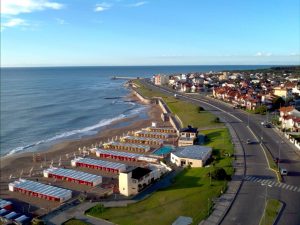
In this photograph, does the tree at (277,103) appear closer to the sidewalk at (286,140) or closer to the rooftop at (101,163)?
the sidewalk at (286,140)

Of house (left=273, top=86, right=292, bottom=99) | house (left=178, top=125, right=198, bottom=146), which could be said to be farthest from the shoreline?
house (left=273, top=86, right=292, bottom=99)

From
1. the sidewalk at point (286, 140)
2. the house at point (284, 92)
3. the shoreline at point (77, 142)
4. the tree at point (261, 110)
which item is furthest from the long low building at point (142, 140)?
the house at point (284, 92)

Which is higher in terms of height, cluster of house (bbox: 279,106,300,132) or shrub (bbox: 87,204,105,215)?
cluster of house (bbox: 279,106,300,132)

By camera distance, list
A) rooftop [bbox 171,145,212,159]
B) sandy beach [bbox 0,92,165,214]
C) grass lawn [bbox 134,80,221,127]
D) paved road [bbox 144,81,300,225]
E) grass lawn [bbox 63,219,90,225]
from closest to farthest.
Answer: paved road [bbox 144,81,300,225] → grass lawn [bbox 63,219,90,225] → sandy beach [bbox 0,92,165,214] → rooftop [bbox 171,145,212,159] → grass lawn [bbox 134,80,221,127]

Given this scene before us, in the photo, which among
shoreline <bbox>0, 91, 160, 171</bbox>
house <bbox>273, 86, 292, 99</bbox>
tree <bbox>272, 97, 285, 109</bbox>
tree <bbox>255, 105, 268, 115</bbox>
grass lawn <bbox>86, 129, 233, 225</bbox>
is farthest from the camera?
house <bbox>273, 86, 292, 99</bbox>

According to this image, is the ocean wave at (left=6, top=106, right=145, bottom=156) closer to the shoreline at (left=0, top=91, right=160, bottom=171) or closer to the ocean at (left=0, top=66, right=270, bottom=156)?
the ocean at (left=0, top=66, right=270, bottom=156)

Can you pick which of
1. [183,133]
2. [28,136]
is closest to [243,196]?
[183,133]

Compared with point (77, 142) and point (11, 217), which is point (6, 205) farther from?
Result: point (77, 142)

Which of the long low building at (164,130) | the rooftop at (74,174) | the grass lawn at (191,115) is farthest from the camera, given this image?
the grass lawn at (191,115)
